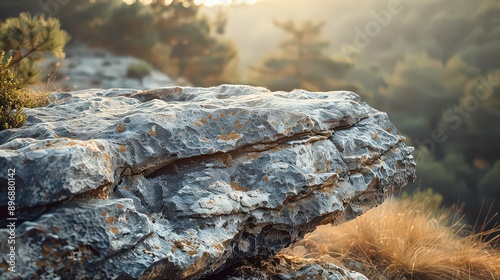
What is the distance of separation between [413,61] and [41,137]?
959 inches

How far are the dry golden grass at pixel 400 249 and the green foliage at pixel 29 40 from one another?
4693mm

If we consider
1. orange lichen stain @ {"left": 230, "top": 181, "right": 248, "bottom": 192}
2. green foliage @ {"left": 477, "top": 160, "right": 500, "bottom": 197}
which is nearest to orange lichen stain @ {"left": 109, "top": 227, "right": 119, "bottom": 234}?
orange lichen stain @ {"left": 230, "top": 181, "right": 248, "bottom": 192}

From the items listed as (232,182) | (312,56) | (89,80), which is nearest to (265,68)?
(312,56)

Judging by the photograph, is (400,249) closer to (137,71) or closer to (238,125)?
(238,125)

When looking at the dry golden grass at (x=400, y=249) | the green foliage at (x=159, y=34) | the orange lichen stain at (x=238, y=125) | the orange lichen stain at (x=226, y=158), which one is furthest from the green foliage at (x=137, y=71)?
the orange lichen stain at (x=226, y=158)

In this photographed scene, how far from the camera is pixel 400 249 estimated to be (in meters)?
5.20

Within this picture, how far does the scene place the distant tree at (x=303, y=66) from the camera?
1995cm

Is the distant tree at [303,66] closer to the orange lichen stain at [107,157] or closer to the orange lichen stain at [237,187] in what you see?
the orange lichen stain at [237,187]

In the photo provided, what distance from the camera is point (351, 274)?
381 cm

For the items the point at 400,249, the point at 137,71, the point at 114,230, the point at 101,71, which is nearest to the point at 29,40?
the point at 114,230

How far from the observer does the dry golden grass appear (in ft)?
16.4

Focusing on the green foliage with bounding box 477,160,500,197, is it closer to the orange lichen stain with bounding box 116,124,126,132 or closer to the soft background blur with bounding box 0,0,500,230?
the soft background blur with bounding box 0,0,500,230

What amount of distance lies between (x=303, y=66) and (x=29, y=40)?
15047 millimetres

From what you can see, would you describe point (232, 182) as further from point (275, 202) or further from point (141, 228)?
point (141, 228)
